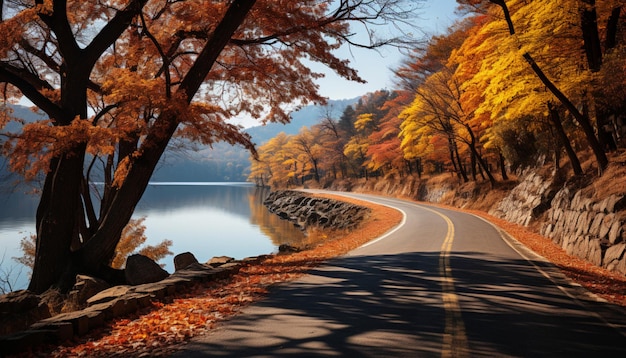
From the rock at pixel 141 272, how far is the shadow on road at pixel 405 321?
3.97 meters

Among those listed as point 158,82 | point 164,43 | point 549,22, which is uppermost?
point 549,22

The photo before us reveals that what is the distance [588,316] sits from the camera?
19.5 feet

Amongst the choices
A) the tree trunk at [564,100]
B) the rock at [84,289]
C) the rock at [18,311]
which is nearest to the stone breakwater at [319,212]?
the tree trunk at [564,100]

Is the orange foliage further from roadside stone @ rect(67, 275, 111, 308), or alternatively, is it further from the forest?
the forest

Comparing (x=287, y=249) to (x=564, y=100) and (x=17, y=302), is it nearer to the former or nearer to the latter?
(x=17, y=302)

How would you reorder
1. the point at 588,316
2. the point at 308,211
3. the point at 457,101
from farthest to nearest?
the point at 308,211 < the point at 457,101 < the point at 588,316

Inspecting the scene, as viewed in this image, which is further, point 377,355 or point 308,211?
point 308,211

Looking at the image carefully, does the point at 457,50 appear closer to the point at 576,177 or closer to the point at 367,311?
the point at 576,177

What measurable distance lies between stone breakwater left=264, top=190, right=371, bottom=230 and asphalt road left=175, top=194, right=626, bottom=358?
14239 mm

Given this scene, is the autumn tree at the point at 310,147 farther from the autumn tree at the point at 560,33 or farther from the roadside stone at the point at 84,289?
the roadside stone at the point at 84,289

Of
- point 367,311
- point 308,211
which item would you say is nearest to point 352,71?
point 367,311

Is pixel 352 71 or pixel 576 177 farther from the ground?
pixel 352 71

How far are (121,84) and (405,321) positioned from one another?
8.45 metres

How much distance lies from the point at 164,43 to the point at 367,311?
413 inches
